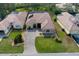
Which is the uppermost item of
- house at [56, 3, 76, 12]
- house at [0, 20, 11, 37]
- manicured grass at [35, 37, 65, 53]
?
house at [56, 3, 76, 12]

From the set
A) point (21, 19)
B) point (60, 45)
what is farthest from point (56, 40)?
point (21, 19)

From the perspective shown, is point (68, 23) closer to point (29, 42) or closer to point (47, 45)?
point (47, 45)

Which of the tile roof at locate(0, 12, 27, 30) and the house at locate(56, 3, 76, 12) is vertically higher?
the house at locate(56, 3, 76, 12)

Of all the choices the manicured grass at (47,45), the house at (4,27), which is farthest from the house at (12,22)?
the manicured grass at (47,45)

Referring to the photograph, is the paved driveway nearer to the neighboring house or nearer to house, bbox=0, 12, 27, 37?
house, bbox=0, 12, 27, 37

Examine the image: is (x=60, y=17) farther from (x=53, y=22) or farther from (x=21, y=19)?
(x=21, y=19)

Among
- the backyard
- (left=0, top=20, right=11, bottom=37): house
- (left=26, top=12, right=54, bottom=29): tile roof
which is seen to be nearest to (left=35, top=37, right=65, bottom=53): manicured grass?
the backyard
